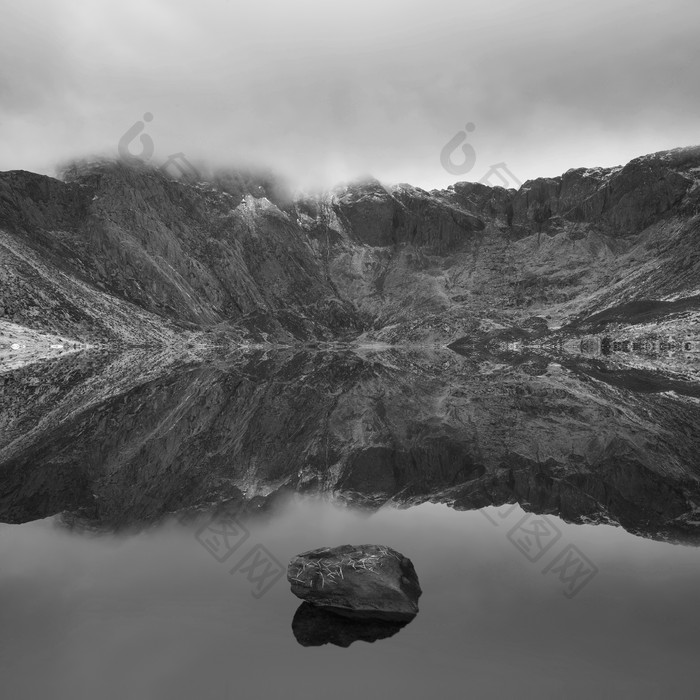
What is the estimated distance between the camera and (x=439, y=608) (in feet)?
57.5

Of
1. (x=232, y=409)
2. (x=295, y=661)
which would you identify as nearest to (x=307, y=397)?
(x=232, y=409)

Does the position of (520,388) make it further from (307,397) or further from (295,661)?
(295,661)

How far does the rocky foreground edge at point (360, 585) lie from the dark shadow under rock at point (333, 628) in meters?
0.24

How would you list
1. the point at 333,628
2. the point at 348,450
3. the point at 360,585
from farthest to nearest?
1. the point at 348,450
2. the point at 360,585
3. the point at 333,628

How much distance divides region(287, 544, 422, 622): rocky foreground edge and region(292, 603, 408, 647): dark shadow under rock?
24 centimetres
